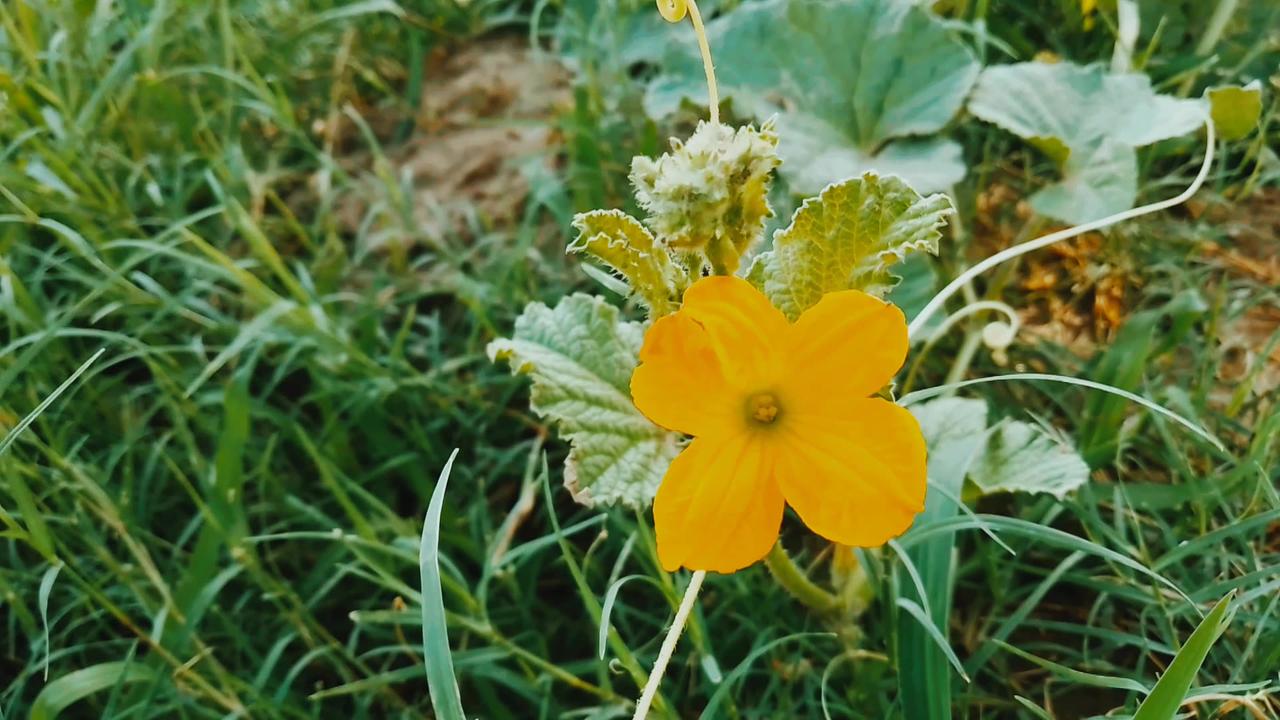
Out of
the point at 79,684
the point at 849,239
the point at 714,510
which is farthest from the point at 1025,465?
the point at 79,684

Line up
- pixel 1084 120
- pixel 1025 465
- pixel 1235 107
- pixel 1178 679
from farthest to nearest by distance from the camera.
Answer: pixel 1084 120, pixel 1235 107, pixel 1025 465, pixel 1178 679

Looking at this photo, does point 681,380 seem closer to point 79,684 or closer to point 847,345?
point 847,345

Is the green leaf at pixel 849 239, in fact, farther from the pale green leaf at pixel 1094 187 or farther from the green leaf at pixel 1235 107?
the green leaf at pixel 1235 107

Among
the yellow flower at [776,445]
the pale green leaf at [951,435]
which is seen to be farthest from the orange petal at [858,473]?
the pale green leaf at [951,435]

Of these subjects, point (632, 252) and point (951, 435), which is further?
point (951, 435)

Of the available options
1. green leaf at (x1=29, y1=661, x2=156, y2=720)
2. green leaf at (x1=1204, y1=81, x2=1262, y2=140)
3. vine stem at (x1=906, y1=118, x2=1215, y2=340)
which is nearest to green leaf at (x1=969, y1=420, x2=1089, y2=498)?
vine stem at (x1=906, y1=118, x2=1215, y2=340)

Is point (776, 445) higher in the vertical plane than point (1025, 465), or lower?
higher

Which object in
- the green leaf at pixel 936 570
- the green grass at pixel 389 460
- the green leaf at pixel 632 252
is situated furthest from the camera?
the green grass at pixel 389 460
